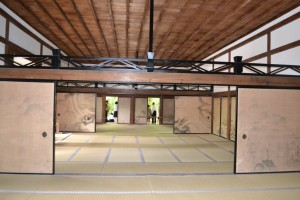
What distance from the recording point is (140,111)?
17.1 meters

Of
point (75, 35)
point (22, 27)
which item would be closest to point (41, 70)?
point (22, 27)

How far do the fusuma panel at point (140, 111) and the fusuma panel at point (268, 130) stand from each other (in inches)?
458

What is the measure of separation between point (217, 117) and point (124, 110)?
7.32 m

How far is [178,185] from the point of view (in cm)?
473

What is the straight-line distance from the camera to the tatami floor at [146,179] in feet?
13.9

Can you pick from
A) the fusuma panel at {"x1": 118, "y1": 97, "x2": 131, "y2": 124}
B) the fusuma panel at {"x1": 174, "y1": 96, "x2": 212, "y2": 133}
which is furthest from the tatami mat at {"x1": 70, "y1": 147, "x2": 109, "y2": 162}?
the fusuma panel at {"x1": 118, "y1": 97, "x2": 131, "y2": 124}

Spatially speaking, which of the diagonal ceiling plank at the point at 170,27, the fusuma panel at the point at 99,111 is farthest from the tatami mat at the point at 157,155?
the fusuma panel at the point at 99,111

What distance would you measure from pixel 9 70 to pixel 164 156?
15.6 ft

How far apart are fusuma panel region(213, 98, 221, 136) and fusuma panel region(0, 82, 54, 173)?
865cm

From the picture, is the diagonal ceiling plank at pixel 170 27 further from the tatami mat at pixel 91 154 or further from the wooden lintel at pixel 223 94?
the tatami mat at pixel 91 154

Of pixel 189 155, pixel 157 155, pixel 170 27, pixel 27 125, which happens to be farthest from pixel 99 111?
pixel 27 125

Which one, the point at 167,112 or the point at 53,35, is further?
the point at 167,112

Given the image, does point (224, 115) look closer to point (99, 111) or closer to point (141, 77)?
point (141, 77)

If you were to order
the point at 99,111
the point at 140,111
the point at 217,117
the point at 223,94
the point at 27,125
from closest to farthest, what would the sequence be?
the point at 27,125, the point at 223,94, the point at 217,117, the point at 140,111, the point at 99,111
